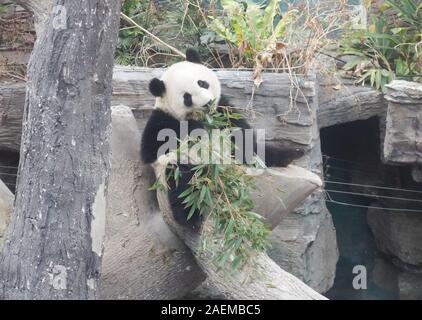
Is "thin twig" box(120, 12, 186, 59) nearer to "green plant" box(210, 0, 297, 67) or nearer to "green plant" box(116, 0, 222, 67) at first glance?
"green plant" box(116, 0, 222, 67)

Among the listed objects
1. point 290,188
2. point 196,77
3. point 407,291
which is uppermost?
point 196,77

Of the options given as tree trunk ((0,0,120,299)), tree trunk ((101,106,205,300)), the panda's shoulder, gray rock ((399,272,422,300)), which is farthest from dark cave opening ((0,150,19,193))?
gray rock ((399,272,422,300))

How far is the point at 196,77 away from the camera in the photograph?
3.73 metres

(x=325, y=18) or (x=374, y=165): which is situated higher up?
(x=325, y=18)

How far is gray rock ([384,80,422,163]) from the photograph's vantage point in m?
4.39

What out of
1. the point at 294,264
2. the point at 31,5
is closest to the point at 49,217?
the point at 31,5

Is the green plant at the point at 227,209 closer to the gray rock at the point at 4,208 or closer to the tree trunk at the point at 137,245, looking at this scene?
the tree trunk at the point at 137,245

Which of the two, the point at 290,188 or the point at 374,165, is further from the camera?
the point at 374,165

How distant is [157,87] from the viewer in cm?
372

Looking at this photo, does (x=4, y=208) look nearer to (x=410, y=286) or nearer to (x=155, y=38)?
(x=155, y=38)

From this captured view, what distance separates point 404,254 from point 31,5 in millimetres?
3362

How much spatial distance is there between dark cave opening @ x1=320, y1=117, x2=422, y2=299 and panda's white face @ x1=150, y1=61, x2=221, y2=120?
6.48ft

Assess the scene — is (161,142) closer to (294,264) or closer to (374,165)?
(294,264)
